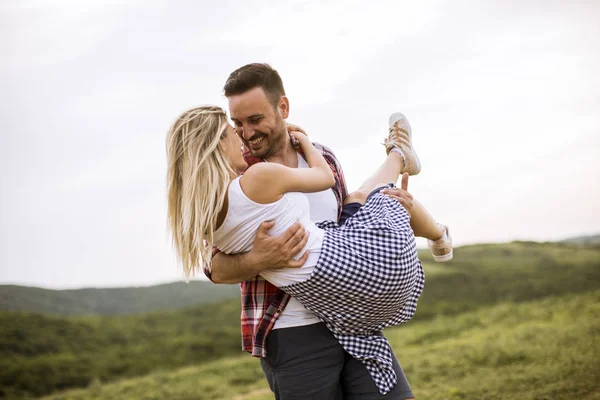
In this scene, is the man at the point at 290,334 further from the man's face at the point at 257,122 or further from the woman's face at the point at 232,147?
the man's face at the point at 257,122

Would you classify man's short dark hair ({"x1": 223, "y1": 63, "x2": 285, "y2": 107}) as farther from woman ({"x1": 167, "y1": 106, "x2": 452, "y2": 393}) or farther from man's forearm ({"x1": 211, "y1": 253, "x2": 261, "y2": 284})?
man's forearm ({"x1": 211, "y1": 253, "x2": 261, "y2": 284})

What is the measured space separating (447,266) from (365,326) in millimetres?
11501

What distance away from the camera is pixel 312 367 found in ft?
8.45

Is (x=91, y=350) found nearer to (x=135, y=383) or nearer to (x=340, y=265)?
(x=135, y=383)

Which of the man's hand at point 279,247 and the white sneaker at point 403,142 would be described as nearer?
the man's hand at point 279,247

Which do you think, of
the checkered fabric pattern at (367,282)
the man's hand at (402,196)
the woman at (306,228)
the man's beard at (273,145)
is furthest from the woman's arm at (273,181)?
the man's beard at (273,145)

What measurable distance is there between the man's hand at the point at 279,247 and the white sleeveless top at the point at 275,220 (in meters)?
0.04

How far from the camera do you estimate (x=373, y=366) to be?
259 cm

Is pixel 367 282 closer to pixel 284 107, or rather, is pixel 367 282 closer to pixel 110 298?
pixel 284 107

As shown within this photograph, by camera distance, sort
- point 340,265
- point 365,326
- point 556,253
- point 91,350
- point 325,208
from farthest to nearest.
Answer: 1. point 556,253
2. point 91,350
3. point 325,208
4. point 365,326
5. point 340,265

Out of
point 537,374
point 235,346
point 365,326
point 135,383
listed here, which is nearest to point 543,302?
point 537,374

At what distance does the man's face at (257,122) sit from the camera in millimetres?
3018

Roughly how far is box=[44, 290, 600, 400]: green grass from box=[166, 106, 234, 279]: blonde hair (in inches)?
188

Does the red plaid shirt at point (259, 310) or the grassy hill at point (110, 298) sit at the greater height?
the red plaid shirt at point (259, 310)
